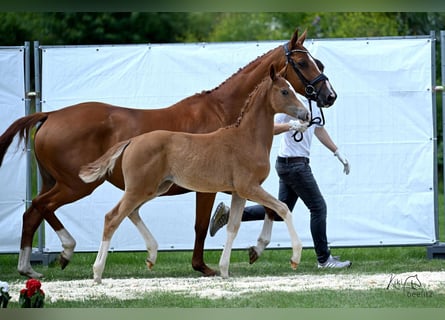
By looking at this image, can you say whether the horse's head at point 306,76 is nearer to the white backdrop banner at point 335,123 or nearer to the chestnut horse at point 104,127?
the chestnut horse at point 104,127

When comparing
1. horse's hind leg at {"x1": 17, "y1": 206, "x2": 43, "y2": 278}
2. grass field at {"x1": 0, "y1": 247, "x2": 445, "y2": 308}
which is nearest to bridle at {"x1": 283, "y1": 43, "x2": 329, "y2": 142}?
grass field at {"x1": 0, "y1": 247, "x2": 445, "y2": 308}

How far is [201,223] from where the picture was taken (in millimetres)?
7859

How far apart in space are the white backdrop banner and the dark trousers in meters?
0.72

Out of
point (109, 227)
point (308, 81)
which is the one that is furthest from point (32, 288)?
point (308, 81)

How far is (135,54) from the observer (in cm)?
895

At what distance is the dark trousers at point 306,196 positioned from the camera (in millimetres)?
7914

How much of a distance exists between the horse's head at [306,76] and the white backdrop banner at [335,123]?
1326 millimetres

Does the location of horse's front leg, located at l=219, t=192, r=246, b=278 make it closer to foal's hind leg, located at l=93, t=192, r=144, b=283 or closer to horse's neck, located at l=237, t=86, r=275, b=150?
horse's neck, located at l=237, t=86, r=275, b=150

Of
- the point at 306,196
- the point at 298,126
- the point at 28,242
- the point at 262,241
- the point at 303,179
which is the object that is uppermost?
the point at 298,126

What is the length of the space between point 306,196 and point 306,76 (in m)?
1.15

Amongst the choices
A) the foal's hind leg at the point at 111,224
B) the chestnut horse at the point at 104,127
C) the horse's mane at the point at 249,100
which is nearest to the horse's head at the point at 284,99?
the horse's mane at the point at 249,100

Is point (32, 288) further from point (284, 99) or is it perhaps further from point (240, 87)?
point (240, 87)

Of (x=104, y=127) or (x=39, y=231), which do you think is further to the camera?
(x=39, y=231)

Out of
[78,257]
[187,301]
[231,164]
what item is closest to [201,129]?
[231,164]
